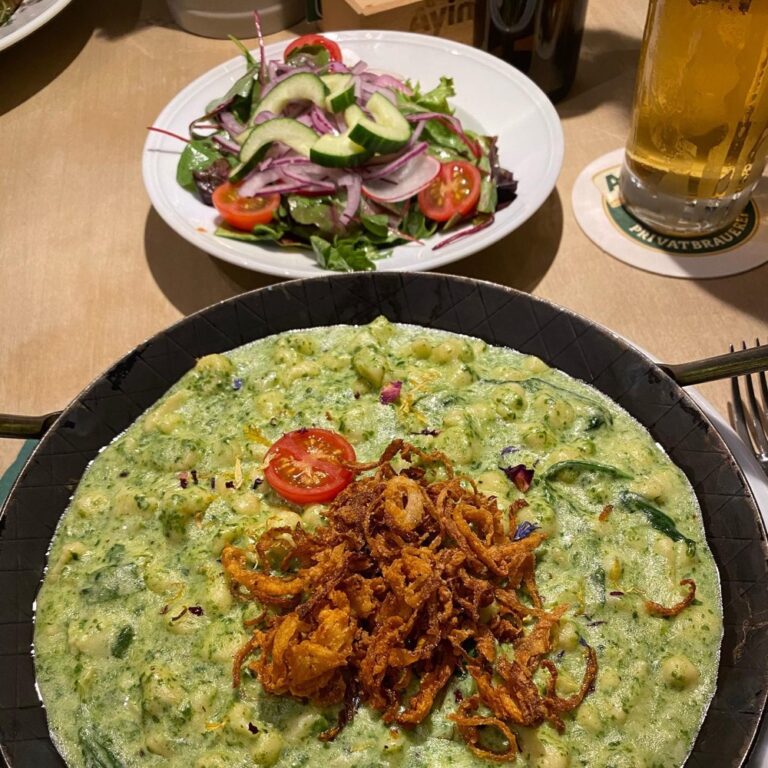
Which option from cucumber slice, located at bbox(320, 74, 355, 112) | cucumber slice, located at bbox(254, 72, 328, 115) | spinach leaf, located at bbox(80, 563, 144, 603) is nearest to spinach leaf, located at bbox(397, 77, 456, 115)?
cucumber slice, located at bbox(320, 74, 355, 112)

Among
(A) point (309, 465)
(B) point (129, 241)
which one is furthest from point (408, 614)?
(B) point (129, 241)

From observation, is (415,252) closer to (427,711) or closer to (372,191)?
(372,191)

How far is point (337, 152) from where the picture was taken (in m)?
3.08

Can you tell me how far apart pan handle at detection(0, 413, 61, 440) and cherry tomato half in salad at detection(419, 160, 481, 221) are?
67.0 inches

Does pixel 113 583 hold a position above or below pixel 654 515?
below

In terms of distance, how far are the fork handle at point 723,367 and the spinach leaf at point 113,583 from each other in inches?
61.4

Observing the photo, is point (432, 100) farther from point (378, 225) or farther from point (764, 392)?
point (764, 392)

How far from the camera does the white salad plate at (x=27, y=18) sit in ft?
12.8

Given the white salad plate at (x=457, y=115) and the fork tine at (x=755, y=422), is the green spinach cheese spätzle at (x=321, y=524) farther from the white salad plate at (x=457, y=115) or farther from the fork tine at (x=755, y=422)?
the white salad plate at (x=457, y=115)

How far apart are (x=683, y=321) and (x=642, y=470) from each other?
42.9 inches

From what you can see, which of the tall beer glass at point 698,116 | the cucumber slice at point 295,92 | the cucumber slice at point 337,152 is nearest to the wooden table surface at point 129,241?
the tall beer glass at point 698,116

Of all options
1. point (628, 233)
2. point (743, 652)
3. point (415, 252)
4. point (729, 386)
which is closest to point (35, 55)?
point (415, 252)

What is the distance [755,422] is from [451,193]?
1511 mm

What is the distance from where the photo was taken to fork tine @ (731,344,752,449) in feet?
7.52
